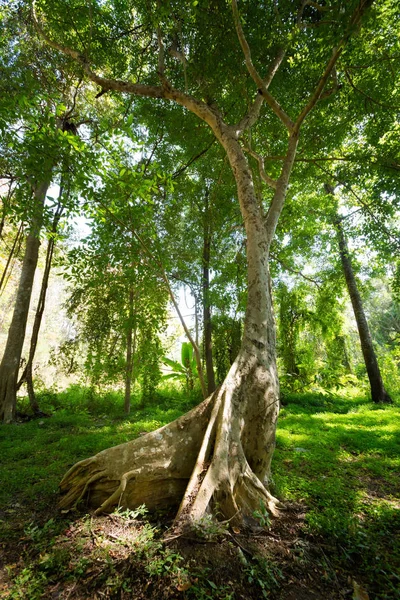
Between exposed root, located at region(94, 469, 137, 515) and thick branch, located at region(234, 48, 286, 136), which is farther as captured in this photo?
thick branch, located at region(234, 48, 286, 136)

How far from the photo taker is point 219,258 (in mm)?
7918

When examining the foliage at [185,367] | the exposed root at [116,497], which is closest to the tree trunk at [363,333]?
the foliage at [185,367]

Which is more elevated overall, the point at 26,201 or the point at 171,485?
the point at 26,201

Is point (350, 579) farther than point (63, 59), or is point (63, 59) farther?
point (63, 59)

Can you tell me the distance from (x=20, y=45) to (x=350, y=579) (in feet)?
37.0

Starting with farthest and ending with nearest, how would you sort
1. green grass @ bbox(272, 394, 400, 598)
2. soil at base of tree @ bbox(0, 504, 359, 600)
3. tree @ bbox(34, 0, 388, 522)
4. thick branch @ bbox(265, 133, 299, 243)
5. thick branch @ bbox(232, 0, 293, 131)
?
thick branch @ bbox(265, 133, 299, 243)
thick branch @ bbox(232, 0, 293, 131)
tree @ bbox(34, 0, 388, 522)
green grass @ bbox(272, 394, 400, 598)
soil at base of tree @ bbox(0, 504, 359, 600)

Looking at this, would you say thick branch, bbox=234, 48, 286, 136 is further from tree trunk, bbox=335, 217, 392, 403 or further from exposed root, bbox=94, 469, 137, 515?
tree trunk, bbox=335, 217, 392, 403

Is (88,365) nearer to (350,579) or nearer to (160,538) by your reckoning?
(160,538)

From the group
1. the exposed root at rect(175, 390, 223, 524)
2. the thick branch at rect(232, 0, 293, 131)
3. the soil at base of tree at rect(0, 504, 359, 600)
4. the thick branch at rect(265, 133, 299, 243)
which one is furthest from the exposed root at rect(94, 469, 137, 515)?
the thick branch at rect(232, 0, 293, 131)

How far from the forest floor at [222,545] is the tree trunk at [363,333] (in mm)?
5059

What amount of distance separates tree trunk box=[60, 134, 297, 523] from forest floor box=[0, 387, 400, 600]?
171 millimetres

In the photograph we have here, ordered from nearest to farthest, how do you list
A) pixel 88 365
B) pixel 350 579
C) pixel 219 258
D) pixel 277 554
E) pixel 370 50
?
pixel 350 579 < pixel 277 554 < pixel 370 50 < pixel 88 365 < pixel 219 258

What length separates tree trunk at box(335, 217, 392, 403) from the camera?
8.21m

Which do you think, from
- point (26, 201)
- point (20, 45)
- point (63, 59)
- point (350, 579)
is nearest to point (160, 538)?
point (350, 579)
